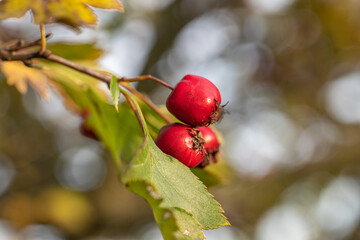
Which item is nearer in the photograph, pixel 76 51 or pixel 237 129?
pixel 76 51

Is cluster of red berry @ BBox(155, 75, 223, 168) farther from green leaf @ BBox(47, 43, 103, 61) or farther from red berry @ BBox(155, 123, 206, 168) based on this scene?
green leaf @ BBox(47, 43, 103, 61)

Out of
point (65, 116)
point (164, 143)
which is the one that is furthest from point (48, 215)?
point (164, 143)

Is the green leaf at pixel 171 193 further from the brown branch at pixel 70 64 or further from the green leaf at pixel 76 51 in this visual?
the green leaf at pixel 76 51

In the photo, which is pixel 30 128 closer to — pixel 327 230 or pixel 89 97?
pixel 89 97

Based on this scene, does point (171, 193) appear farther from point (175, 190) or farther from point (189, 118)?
point (189, 118)

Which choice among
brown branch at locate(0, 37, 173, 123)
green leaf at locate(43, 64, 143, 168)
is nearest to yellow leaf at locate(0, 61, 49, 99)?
green leaf at locate(43, 64, 143, 168)

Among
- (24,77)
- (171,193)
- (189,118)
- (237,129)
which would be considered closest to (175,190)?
(171,193)
